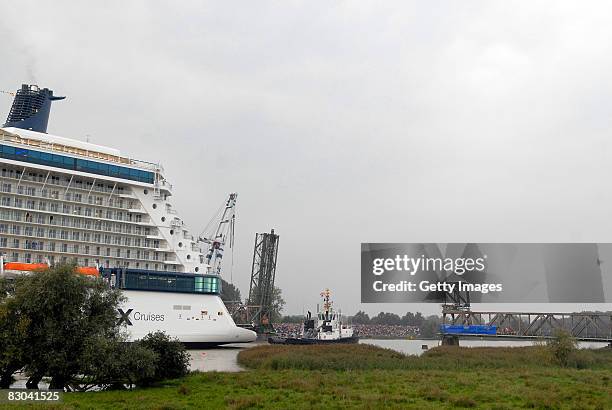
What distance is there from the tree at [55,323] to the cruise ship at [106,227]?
29364 mm

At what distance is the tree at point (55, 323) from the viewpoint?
29594 mm

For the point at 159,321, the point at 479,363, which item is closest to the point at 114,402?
the point at 479,363

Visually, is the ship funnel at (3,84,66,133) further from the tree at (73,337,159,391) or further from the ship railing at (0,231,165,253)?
the tree at (73,337,159,391)

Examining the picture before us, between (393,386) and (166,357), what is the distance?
14.1 metres

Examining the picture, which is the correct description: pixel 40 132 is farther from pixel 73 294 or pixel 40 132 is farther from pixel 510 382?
pixel 510 382

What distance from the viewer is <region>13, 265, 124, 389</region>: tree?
29594 mm

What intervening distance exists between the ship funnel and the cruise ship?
12 cm

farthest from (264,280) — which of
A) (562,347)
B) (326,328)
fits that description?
(562,347)

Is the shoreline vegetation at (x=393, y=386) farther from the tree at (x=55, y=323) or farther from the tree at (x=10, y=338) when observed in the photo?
the tree at (x=10, y=338)

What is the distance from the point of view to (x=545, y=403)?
991 inches

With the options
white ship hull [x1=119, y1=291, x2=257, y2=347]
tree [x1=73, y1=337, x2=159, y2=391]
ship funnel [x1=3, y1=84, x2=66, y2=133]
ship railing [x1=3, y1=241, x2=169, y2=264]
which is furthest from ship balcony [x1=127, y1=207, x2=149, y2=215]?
tree [x1=73, y1=337, x2=159, y2=391]

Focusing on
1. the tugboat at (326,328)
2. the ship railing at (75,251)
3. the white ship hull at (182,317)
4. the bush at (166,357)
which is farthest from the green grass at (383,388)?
the tugboat at (326,328)

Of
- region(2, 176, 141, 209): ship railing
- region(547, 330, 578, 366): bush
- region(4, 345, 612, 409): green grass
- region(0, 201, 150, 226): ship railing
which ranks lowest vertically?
region(4, 345, 612, 409): green grass

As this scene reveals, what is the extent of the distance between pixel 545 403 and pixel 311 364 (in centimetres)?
2261
